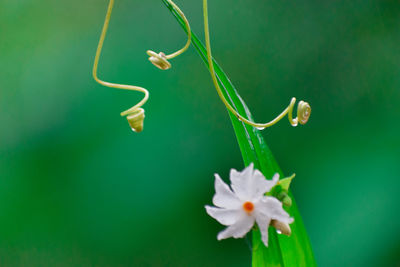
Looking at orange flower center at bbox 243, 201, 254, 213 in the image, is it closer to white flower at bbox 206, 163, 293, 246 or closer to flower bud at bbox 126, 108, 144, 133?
white flower at bbox 206, 163, 293, 246

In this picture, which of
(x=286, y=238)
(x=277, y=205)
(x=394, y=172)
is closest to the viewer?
(x=277, y=205)

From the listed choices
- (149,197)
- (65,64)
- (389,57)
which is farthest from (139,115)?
(389,57)

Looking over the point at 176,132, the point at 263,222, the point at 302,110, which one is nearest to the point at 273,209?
the point at 263,222

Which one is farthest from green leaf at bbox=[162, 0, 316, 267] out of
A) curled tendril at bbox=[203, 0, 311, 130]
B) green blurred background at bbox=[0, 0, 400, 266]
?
green blurred background at bbox=[0, 0, 400, 266]

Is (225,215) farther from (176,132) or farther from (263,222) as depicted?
(176,132)

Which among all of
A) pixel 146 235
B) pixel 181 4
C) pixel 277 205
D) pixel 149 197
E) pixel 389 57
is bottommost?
pixel 146 235

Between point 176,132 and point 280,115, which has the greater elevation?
point 280,115

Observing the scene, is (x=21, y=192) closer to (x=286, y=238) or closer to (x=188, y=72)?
(x=188, y=72)
